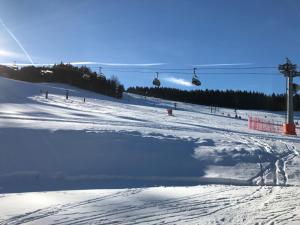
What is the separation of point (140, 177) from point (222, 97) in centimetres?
13272

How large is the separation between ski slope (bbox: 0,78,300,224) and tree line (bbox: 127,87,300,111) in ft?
388

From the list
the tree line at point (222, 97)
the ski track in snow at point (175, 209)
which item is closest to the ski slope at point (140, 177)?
the ski track in snow at point (175, 209)

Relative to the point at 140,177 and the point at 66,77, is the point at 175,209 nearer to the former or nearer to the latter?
the point at 140,177

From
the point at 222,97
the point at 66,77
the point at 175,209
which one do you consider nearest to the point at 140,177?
the point at 175,209

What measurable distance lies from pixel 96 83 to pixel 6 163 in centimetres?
9878

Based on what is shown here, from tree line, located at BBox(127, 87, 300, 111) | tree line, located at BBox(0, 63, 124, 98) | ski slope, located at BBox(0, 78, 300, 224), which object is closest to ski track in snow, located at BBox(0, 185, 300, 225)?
ski slope, located at BBox(0, 78, 300, 224)

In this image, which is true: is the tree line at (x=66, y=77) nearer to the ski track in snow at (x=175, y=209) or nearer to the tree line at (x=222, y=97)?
the tree line at (x=222, y=97)

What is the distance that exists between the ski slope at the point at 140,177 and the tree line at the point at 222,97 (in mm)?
118360

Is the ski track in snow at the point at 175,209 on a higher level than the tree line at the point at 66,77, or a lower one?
lower

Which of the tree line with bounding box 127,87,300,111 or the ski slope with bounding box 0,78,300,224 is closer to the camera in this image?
the ski slope with bounding box 0,78,300,224

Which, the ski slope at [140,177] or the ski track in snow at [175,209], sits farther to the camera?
the ski slope at [140,177]

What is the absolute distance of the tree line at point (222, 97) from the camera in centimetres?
13994

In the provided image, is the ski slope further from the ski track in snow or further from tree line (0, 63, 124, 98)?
tree line (0, 63, 124, 98)

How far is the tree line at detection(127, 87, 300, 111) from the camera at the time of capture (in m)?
140
